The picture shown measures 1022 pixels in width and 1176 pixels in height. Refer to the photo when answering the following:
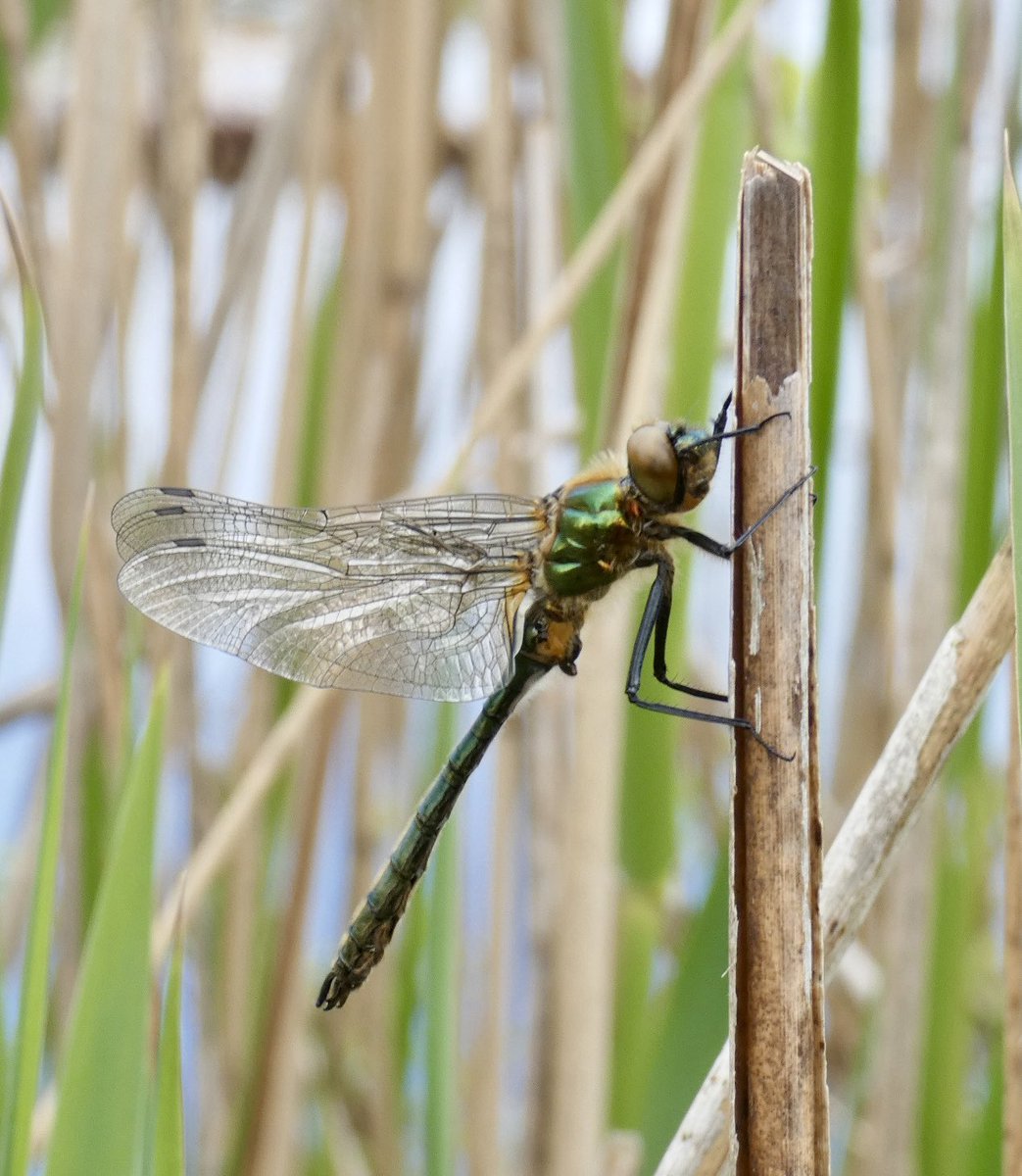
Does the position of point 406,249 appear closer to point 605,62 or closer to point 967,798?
point 605,62

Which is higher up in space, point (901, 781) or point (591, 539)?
point (591, 539)

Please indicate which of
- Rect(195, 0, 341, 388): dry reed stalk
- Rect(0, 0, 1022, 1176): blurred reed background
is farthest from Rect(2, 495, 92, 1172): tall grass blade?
Rect(195, 0, 341, 388): dry reed stalk

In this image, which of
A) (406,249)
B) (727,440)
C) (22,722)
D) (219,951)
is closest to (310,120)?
(406,249)

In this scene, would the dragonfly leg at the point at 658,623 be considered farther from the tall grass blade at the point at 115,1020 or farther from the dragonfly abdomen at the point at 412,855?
the tall grass blade at the point at 115,1020

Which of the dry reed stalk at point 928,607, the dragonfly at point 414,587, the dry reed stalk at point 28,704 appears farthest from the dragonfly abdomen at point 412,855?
the dry reed stalk at point 28,704

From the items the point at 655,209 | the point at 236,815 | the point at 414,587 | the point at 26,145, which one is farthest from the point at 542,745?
the point at 26,145

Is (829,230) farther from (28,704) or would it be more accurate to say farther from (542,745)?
(28,704)

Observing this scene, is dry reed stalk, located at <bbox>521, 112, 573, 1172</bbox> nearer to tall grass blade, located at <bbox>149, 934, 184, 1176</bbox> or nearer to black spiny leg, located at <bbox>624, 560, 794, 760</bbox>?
black spiny leg, located at <bbox>624, 560, 794, 760</bbox>
